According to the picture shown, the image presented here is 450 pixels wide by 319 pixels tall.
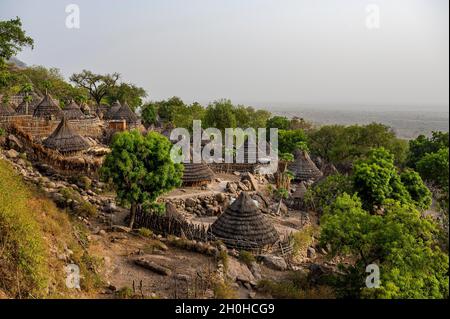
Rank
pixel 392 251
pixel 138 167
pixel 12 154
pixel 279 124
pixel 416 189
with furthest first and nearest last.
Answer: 1. pixel 279 124
2. pixel 416 189
3. pixel 12 154
4. pixel 138 167
5. pixel 392 251

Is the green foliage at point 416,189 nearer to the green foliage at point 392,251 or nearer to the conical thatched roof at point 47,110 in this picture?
the green foliage at point 392,251

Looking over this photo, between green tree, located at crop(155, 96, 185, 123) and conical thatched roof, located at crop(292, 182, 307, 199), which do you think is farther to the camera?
green tree, located at crop(155, 96, 185, 123)

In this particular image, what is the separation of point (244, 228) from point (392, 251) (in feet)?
21.7

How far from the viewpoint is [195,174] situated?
24.3 meters

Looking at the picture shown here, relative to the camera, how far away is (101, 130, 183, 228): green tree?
1580 centimetres

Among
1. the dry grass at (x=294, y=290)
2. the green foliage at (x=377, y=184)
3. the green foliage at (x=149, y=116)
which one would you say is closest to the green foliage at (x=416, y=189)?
the green foliage at (x=377, y=184)

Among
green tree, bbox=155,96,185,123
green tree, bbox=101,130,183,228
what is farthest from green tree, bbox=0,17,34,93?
green tree, bbox=155,96,185,123

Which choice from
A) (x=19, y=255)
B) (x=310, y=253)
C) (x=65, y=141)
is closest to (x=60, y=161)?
(x=65, y=141)

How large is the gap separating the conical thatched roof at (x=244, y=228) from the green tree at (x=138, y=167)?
314 cm

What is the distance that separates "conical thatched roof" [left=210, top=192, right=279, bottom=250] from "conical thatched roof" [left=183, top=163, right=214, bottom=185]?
7.66m

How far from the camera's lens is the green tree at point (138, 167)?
15805 millimetres

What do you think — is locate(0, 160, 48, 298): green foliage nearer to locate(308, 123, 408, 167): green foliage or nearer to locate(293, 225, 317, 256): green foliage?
locate(293, 225, 317, 256): green foliage

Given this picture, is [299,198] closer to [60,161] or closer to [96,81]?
[60,161]
